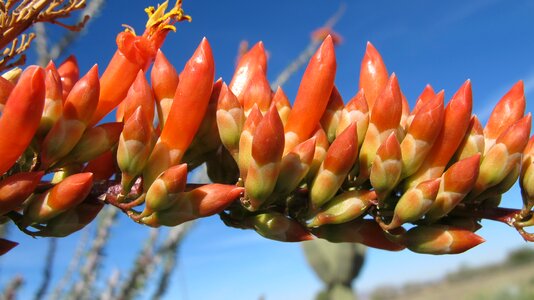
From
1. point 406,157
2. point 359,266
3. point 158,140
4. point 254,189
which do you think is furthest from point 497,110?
point 359,266

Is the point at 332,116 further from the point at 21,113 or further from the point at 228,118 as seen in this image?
the point at 21,113

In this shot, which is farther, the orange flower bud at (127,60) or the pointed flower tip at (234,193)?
the orange flower bud at (127,60)

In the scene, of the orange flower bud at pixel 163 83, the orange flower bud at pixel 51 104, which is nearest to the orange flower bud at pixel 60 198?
the orange flower bud at pixel 51 104

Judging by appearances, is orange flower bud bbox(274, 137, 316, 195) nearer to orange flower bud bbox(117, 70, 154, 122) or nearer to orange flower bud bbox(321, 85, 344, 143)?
orange flower bud bbox(321, 85, 344, 143)

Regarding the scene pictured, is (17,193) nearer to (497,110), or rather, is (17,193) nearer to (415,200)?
(415,200)

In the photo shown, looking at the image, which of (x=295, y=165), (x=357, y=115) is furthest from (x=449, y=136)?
(x=295, y=165)

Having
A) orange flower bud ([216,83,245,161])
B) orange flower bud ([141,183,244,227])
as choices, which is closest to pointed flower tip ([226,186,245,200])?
orange flower bud ([141,183,244,227])

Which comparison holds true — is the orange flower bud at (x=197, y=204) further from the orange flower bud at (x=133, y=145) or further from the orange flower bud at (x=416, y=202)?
the orange flower bud at (x=416, y=202)

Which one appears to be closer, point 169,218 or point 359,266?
point 169,218
